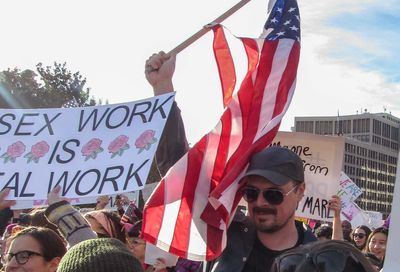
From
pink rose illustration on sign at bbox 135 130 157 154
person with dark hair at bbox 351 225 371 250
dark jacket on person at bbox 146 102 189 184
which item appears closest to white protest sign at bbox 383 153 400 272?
dark jacket on person at bbox 146 102 189 184

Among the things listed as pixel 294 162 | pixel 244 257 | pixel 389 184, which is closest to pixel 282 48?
pixel 294 162

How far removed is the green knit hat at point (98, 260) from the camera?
186 cm

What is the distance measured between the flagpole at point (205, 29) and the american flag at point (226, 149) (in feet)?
0.21

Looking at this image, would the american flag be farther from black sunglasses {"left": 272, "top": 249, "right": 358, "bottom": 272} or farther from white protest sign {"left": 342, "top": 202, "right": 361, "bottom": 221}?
white protest sign {"left": 342, "top": 202, "right": 361, "bottom": 221}

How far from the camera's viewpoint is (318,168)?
21.3 feet

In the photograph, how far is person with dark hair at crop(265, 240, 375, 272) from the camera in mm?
1360

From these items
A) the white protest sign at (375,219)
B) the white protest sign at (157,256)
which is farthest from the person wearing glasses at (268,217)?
the white protest sign at (375,219)

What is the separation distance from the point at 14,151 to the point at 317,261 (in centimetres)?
309

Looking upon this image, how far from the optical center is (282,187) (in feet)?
8.86

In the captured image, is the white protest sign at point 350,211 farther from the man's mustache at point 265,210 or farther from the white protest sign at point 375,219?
the man's mustache at point 265,210

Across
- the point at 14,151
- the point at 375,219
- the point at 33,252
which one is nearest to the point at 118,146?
the point at 14,151

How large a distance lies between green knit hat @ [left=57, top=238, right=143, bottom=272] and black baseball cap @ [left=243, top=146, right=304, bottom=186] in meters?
0.88

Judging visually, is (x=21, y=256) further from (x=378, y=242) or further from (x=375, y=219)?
(x=375, y=219)

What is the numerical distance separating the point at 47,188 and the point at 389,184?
96.5 metres
